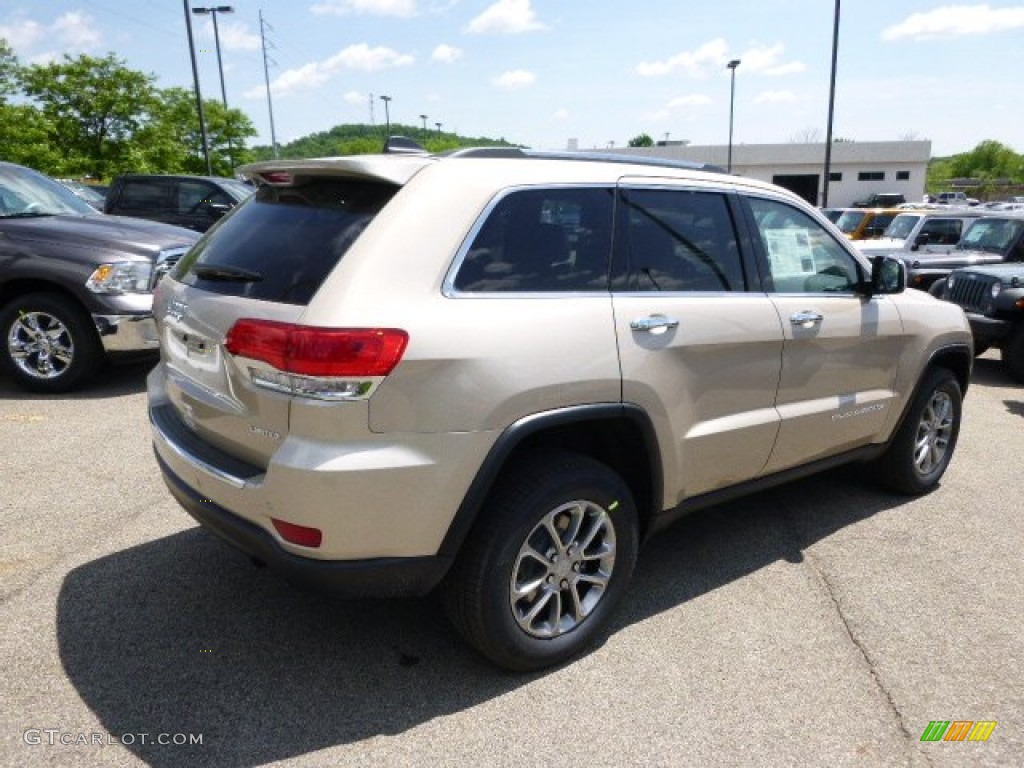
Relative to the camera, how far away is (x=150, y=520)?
4070mm

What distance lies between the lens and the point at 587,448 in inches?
121

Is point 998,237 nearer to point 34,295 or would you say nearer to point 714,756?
point 714,756

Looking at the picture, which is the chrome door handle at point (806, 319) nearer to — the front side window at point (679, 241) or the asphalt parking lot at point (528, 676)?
the front side window at point (679, 241)

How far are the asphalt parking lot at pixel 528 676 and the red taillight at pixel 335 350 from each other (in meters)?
1.19

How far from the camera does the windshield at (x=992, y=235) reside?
35.1ft

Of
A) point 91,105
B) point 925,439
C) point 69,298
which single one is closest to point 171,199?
point 69,298

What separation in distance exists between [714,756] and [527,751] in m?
0.59

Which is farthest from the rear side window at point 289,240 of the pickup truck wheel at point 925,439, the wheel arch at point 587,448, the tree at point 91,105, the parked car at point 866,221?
the tree at point 91,105

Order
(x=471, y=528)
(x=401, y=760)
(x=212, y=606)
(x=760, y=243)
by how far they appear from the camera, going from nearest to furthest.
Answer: (x=401, y=760) → (x=471, y=528) → (x=212, y=606) → (x=760, y=243)

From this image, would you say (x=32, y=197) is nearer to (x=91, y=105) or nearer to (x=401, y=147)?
(x=401, y=147)

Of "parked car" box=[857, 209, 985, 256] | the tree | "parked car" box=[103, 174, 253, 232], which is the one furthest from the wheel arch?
the tree

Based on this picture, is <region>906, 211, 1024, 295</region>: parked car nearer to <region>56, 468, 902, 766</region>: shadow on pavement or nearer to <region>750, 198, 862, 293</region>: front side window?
<region>750, 198, 862, 293</region>: front side window

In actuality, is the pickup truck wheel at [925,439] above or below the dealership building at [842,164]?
below

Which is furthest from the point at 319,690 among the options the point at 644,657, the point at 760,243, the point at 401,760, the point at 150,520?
the point at 760,243
